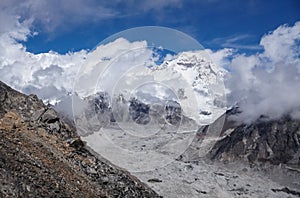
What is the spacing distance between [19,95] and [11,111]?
3.63 m

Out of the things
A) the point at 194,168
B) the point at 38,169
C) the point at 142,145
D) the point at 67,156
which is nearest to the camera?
the point at 38,169

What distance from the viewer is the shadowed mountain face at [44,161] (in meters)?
22.4

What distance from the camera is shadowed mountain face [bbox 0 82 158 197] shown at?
73.6 feet

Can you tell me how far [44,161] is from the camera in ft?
86.4

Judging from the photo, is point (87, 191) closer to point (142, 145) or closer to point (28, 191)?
point (28, 191)

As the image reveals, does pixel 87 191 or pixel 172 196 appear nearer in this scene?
pixel 87 191

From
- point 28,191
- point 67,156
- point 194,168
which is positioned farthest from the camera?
point 194,168

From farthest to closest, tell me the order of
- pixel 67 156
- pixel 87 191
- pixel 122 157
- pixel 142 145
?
pixel 142 145
pixel 122 157
pixel 67 156
pixel 87 191

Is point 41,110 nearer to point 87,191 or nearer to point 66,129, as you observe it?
point 66,129

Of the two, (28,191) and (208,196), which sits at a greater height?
(28,191)

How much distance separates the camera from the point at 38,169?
962 inches

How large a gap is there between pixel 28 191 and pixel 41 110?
45.3 feet

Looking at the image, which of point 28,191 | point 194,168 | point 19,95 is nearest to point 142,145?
point 194,168

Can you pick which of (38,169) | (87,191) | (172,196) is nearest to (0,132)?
(38,169)
